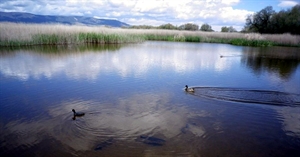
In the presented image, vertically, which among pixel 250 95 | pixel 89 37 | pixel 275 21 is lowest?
pixel 250 95

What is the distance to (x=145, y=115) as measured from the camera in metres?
4.73

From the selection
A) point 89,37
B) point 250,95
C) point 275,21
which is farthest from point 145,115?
point 275,21

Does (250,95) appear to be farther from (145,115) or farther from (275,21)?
(275,21)

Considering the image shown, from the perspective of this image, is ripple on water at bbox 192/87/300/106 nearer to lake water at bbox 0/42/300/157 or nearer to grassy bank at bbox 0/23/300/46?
lake water at bbox 0/42/300/157

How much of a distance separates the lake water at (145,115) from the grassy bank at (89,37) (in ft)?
31.0

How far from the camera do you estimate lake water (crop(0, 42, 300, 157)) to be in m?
3.57

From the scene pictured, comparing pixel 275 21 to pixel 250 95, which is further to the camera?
pixel 275 21

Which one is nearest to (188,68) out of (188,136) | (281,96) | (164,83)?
(164,83)

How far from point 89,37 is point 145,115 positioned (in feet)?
57.4

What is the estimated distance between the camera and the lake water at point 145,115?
3572mm

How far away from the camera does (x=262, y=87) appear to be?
7066mm

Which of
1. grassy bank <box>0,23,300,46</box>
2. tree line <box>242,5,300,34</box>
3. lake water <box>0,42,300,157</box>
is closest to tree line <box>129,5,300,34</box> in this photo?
tree line <box>242,5,300,34</box>

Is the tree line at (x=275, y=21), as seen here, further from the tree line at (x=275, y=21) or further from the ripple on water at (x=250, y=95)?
the ripple on water at (x=250, y=95)

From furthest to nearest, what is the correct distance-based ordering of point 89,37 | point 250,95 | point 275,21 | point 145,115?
1. point 275,21
2. point 89,37
3. point 250,95
4. point 145,115
